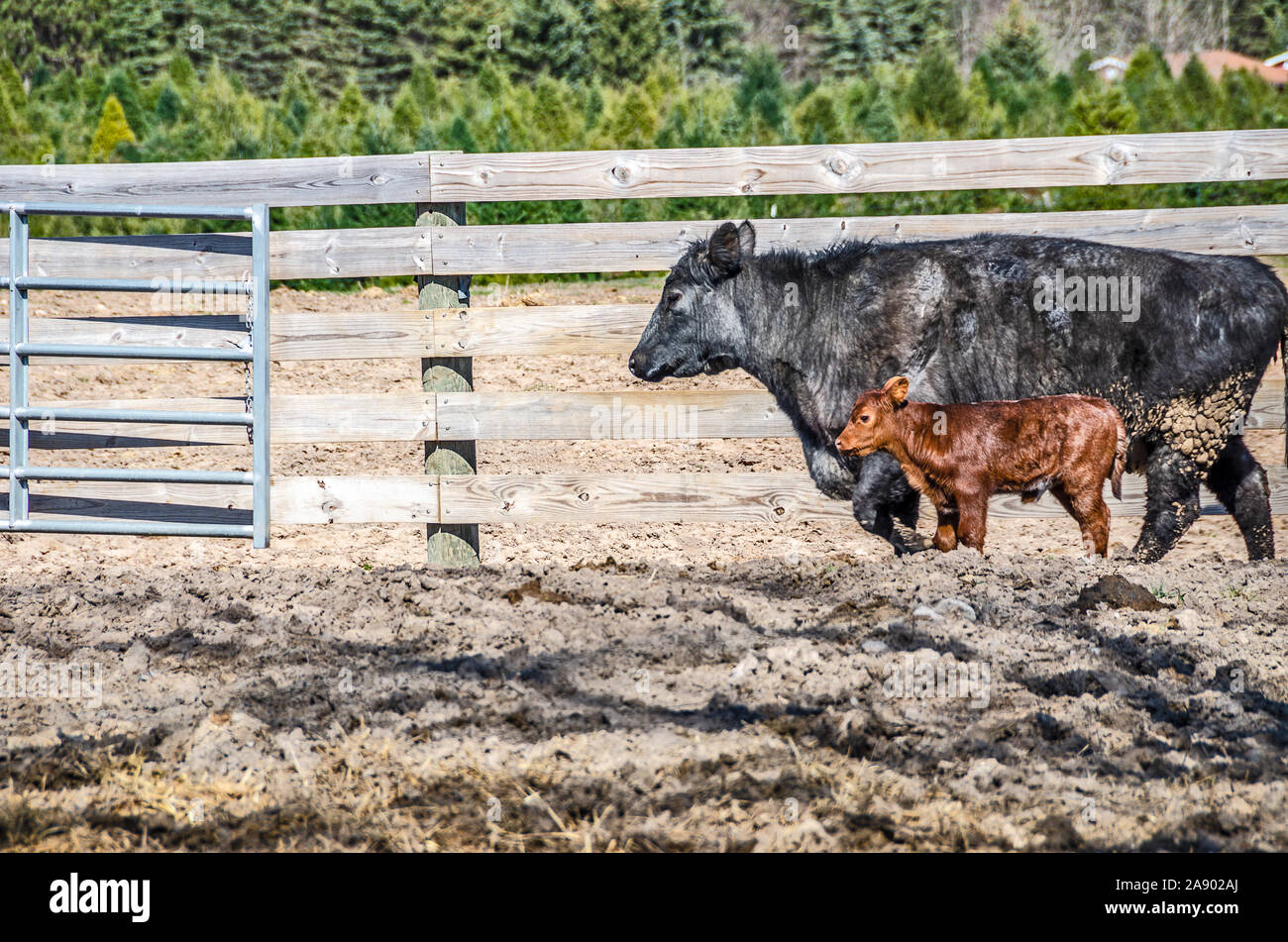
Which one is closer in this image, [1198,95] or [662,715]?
[662,715]

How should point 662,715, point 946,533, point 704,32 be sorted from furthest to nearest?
1. point 704,32
2. point 946,533
3. point 662,715

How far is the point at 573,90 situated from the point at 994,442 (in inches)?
851

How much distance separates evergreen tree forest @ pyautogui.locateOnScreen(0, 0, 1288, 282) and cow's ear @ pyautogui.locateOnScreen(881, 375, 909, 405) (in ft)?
16.7

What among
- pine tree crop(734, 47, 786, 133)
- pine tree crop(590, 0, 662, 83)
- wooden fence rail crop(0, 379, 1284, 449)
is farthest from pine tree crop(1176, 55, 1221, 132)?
wooden fence rail crop(0, 379, 1284, 449)

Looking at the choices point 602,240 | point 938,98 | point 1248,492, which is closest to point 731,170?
point 602,240

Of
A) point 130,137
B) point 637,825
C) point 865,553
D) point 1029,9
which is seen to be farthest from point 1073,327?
point 1029,9

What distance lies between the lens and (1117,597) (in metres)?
4.83

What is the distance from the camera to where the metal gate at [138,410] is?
6.03m

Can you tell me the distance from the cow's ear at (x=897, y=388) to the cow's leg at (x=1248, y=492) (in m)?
1.72

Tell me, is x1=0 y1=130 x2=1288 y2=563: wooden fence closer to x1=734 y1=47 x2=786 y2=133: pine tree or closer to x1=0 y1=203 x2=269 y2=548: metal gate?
x1=0 y1=203 x2=269 y2=548: metal gate

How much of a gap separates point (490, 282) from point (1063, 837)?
12.8m

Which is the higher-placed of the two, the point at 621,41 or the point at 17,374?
the point at 621,41

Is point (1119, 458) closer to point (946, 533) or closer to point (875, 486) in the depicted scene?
point (946, 533)

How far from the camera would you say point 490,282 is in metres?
15.0
